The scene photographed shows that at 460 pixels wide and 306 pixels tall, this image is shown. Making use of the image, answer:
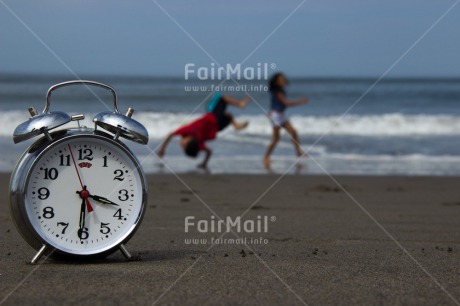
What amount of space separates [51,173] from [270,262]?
1083 millimetres

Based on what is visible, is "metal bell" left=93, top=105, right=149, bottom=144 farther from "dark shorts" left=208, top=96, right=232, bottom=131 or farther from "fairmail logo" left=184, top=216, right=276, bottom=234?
"dark shorts" left=208, top=96, right=232, bottom=131

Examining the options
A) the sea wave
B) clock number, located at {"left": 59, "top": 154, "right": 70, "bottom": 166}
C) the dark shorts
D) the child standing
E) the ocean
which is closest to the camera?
clock number, located at {"left": 59, "top": 154, "right": 70, "bottom": 166}

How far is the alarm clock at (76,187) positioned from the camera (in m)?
3.39

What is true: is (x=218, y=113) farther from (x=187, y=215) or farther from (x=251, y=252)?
(x=251, y=252)

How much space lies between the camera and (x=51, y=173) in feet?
11.3

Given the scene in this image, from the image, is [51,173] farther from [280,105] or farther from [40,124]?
[280,105]

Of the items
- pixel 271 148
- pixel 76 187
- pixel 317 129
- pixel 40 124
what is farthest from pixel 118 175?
pixel 317 129

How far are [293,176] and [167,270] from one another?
260 inches

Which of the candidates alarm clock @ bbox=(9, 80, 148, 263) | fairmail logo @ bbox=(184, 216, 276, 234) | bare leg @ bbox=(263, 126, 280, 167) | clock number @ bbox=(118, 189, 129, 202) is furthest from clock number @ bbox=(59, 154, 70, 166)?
bare leg @ bbox=(263, 126, 280, 167)

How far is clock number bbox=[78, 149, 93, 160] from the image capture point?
3498 mm

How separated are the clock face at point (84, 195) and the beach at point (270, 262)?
13 centimetres

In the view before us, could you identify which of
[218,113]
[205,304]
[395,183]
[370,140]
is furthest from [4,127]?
[205,304]

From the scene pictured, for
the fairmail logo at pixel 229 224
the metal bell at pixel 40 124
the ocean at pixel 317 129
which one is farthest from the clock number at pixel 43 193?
the ocean at pixel 317 129

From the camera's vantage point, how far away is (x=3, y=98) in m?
28.8
